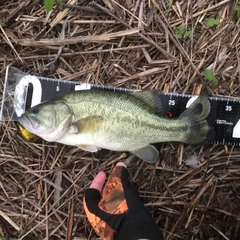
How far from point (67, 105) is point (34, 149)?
2.32 feet

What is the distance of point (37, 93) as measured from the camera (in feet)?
12.3

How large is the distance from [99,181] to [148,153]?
547 mm

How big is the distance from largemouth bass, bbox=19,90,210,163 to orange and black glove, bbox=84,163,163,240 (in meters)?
0.33

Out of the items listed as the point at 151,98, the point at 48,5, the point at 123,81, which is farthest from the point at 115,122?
the point at 48,5

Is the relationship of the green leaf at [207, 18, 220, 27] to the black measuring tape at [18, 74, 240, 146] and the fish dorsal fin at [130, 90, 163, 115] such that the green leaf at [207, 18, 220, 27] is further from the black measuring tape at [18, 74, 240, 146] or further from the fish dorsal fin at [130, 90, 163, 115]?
the fish dorsal fin at [130, 90, 163, 115]

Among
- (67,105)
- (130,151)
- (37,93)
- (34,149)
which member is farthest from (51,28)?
(130,151)

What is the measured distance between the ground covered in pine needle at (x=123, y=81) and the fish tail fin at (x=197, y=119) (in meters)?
0.23

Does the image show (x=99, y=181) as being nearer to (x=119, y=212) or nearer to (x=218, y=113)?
(x=119, y=212)

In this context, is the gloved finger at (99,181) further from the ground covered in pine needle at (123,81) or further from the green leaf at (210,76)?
the green leaf at (210,76)

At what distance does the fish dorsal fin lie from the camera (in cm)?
350

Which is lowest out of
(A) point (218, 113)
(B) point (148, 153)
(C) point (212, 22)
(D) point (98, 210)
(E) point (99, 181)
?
(D) point (98, 210)

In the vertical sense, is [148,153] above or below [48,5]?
below

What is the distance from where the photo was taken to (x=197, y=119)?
136 inches

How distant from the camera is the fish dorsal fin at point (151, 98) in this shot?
3.50 m
